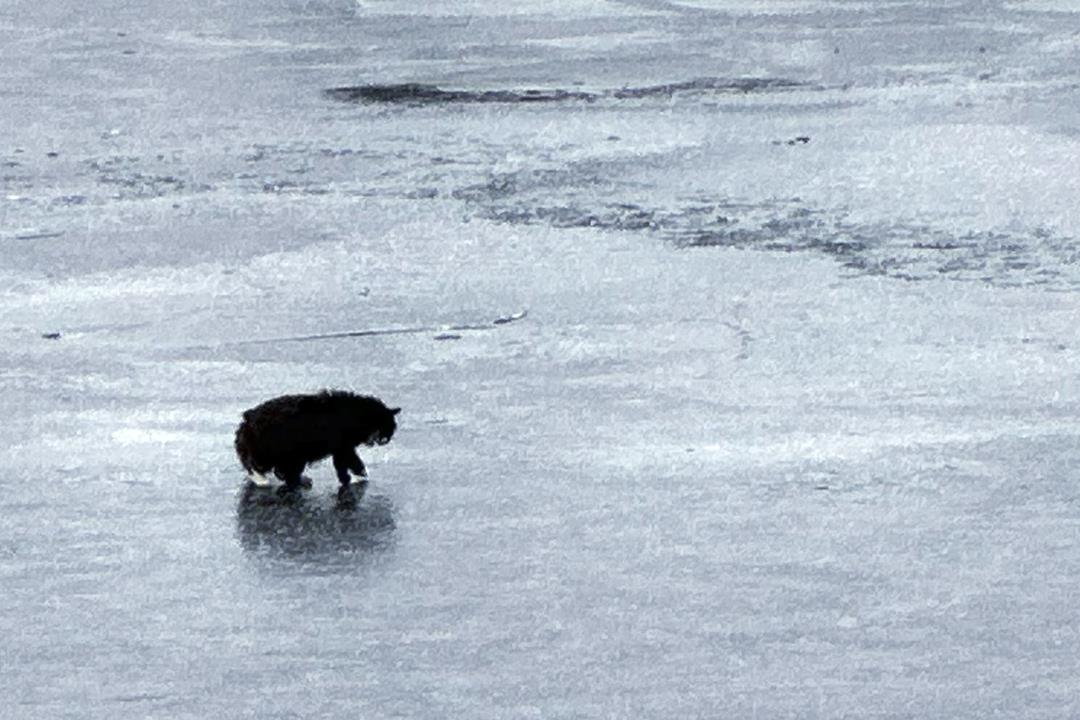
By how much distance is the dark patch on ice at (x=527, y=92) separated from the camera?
18766 millimetres

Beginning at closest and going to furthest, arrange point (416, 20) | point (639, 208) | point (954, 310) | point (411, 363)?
point (411, 363), point (954, 310), point (639, 208), point (416, 20)

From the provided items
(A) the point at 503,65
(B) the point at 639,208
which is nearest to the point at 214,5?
(A) the point at 503,65

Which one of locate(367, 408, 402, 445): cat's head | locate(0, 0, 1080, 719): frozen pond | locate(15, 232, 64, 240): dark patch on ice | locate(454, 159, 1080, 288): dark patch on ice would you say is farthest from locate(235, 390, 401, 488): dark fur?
locate(15, 232, 64, 240): dark patch on ice

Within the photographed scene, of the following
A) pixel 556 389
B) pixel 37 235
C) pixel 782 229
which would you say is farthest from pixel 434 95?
pixel 556 389

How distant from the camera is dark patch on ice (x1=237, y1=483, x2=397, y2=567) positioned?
8.27 m

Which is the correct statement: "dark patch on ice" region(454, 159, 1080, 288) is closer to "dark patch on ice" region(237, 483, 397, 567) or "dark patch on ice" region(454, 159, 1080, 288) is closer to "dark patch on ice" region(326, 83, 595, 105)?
"dark patch on ice" region(326, 83, 595, 105)

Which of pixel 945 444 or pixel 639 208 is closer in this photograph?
pixel 945 444

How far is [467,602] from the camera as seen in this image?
768 cm

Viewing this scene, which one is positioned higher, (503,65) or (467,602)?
(467,602)

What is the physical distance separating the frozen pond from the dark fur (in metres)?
0.12

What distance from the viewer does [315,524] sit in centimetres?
859

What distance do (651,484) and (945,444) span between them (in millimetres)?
1084

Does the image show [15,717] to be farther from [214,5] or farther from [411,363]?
[214,5]

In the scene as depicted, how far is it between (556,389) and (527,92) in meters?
9.02
